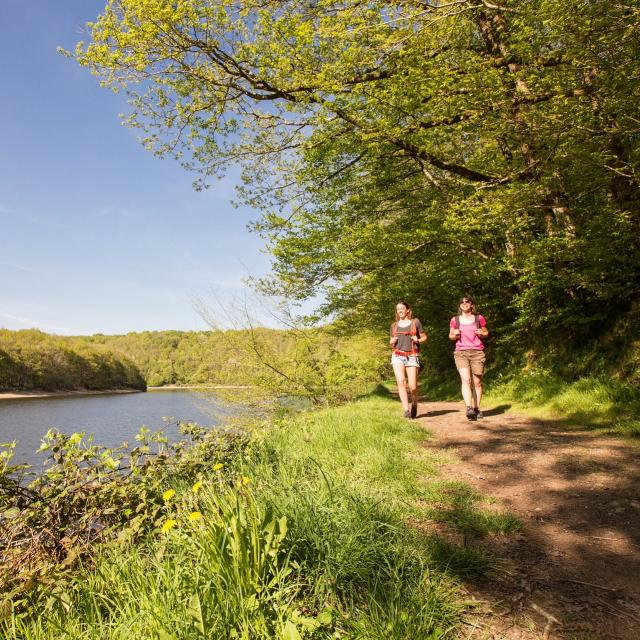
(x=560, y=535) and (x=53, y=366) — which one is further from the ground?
(x=53, y=366)

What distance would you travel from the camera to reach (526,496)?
3.42m

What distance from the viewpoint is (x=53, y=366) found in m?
95.3

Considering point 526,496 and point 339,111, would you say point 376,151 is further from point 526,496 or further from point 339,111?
point 526,496

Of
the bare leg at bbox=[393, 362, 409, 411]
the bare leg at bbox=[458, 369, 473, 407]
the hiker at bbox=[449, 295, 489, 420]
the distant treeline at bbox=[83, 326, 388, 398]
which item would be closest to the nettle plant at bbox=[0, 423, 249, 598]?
the bare leg at bbox=[393, 362, 409, 411]

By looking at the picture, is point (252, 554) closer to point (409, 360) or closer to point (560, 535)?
point (560, 535)

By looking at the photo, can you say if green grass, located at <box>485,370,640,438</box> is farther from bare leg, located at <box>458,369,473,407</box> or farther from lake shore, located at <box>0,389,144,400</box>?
lake shore, located at <box>0,389,144,400</box>

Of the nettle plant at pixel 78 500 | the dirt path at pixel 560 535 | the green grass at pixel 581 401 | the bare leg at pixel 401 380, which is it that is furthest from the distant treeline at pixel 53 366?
the dirt path at pixel 560 535

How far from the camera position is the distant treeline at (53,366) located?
88.1 m

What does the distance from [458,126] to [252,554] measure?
8948mm

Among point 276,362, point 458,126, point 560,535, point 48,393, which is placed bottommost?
point 48,393

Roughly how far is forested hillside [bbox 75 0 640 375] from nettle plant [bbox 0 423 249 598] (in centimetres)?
614

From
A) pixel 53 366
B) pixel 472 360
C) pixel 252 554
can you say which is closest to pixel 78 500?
pixel 252 554

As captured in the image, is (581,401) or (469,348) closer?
(581,401)

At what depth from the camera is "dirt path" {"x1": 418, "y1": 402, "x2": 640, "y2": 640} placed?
1.90 metres
